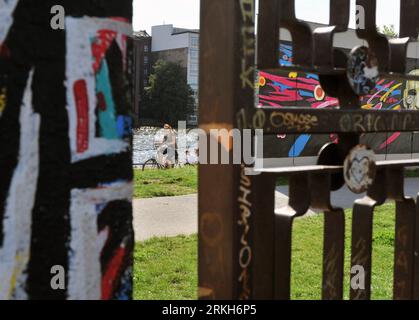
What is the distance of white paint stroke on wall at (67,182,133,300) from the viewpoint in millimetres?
1604

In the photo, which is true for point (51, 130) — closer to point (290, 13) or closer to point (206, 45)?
point (206, 45)

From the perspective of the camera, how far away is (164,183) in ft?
37.2

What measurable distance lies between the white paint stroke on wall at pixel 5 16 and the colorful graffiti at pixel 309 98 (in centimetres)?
1010

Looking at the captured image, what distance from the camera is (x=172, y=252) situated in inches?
238

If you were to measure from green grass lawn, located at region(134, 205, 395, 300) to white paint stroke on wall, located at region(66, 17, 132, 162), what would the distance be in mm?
3174

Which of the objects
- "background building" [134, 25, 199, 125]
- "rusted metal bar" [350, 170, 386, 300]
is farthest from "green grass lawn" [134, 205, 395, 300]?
"background building" [134, 25, 199, 125]

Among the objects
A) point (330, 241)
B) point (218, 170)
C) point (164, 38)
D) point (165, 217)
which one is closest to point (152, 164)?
point (165, 217)

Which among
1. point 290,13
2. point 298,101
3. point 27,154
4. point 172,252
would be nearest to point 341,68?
point 290,13

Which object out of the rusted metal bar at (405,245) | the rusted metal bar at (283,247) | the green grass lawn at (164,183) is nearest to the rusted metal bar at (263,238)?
the rusted metal bar at (283,247)

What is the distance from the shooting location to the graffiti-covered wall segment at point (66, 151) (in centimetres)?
149

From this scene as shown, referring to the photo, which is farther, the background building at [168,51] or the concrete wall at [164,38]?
the concrete wall at [164,38]

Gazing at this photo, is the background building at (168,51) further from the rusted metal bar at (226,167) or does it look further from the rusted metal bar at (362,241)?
the rusted metal bar at (226,167)

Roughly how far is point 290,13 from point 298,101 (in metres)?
11.2
